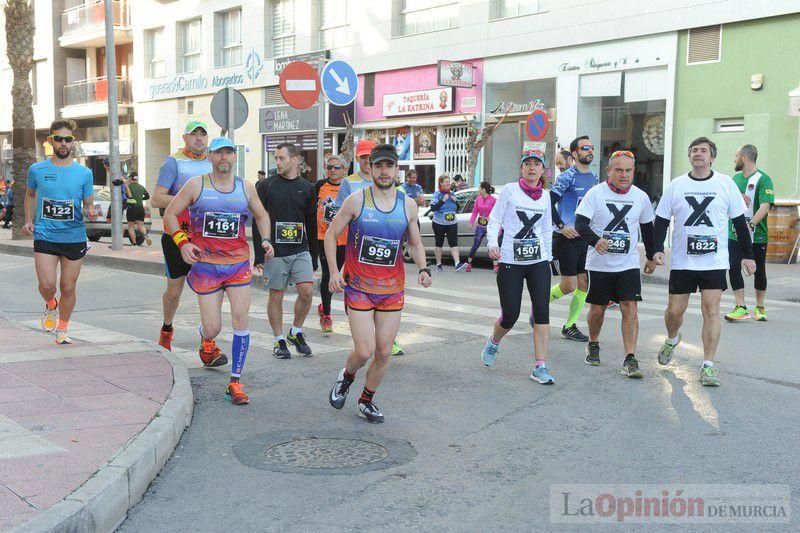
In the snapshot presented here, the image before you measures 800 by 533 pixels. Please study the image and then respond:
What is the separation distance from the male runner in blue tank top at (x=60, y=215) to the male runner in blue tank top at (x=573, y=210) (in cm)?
437

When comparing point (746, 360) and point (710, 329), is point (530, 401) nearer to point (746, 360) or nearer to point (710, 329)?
point (710, 329)

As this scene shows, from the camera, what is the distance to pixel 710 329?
678cm

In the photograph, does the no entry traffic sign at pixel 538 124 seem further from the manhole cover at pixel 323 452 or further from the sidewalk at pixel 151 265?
the manhole cover at pixel 323 452

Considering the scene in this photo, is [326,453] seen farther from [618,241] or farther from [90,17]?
[90,17]

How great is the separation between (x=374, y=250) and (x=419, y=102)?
1969cm

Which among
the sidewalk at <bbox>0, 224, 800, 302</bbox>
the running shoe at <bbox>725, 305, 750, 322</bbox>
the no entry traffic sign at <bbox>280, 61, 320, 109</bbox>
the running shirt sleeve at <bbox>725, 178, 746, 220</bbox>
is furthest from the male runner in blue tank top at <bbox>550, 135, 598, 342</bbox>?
the sidewalk at <bbox>0, 224, 800, 302</bbox>

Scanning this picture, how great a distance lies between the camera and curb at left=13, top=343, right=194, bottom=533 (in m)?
3.61

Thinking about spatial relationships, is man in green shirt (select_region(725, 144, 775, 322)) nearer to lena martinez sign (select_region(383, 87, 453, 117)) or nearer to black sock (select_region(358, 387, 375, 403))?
black sock (select_region(358, 387, 375, 403))

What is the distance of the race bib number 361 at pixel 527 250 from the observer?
6.84m

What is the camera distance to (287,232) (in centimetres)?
783

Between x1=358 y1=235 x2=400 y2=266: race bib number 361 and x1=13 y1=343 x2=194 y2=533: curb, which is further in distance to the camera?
x1=358 y1=235 x2=400 y2=266: race bib number 361

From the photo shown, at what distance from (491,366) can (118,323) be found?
4640 millimetres

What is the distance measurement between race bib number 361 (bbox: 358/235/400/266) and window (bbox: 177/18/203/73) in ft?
97.9

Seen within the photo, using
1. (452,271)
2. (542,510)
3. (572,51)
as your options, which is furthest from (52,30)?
(542,510)
